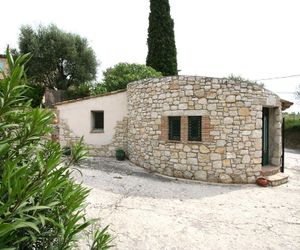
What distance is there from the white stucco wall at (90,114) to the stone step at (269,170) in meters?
6.20

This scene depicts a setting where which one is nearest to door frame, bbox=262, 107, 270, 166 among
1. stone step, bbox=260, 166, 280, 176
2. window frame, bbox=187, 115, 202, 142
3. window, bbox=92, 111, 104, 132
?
stone step, bbox=260, 166, 280, 176

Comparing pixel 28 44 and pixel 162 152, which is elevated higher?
pixel 28 44

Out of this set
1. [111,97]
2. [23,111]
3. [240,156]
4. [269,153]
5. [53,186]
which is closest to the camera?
[53,186]

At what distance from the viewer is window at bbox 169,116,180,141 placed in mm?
8828

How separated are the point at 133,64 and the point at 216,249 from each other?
12876 mm

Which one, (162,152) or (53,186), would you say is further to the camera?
(162,152)

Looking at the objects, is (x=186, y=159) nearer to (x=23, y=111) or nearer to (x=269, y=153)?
(x=269, y=153)

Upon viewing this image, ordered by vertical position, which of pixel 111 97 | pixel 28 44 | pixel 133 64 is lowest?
pixel 111 97

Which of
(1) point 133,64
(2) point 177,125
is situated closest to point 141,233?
(2) point 177,125

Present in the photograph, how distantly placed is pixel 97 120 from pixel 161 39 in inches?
326

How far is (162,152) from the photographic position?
914cm

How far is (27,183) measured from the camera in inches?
71.4

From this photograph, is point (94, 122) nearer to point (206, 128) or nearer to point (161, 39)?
point (206, 128)

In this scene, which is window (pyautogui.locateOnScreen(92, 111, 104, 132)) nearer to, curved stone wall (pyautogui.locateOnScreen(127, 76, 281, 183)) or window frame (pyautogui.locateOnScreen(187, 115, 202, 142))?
curved stone wall (pyautogui.locateOnScreen(127, 76, 281, 183))
